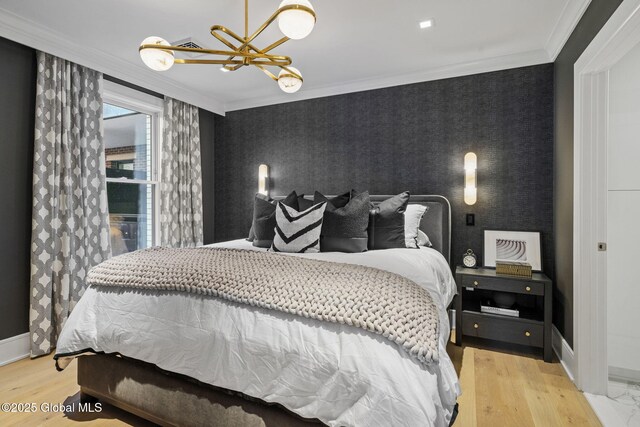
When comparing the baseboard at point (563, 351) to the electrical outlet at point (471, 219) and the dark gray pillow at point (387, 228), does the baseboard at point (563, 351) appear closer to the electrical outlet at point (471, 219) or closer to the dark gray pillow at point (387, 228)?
the electrical outlet at point (471, 219)

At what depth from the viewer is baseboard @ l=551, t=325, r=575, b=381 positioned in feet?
7.54

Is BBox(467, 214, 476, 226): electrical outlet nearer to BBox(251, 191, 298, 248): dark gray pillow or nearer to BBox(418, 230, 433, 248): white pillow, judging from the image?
BBox(418, 230, 433, 248): white pillow

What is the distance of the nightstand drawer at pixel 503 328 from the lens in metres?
2.58

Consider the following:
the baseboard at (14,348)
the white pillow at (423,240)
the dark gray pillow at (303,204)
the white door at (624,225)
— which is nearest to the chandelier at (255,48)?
the dark gray pillow at (303,204)

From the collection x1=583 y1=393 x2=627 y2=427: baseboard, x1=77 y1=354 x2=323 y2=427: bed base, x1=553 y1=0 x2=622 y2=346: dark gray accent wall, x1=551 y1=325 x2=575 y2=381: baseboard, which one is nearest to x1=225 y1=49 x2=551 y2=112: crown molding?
x1=553 y1=0 x2=622 y2=346: dark gray accent wall

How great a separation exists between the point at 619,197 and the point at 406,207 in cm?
145

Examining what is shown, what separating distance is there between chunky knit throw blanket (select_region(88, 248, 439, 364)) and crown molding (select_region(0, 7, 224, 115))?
1947 mm

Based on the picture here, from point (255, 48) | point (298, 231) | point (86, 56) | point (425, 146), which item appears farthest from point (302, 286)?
point (86, 56)

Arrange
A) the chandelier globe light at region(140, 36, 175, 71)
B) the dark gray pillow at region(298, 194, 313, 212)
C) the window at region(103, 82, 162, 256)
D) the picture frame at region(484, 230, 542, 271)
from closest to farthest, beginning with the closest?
the chandelier globe light at region(140, 36, 175, 71) < the picture frame at region(484, 230, 542, 271) < the dark gray pillow at region(298, 194, 313, 212) < the window at region(103, 82, 162, 256)

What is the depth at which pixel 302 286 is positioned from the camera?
1.41 meters

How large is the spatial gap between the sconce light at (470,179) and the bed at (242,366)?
4.28 feet

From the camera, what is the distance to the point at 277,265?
1.69 metres

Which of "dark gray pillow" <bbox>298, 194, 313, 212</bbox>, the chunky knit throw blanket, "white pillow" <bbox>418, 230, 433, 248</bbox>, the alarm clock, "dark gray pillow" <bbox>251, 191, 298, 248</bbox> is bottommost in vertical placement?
the alarm clock

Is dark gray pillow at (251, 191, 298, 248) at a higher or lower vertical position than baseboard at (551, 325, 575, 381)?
higher
